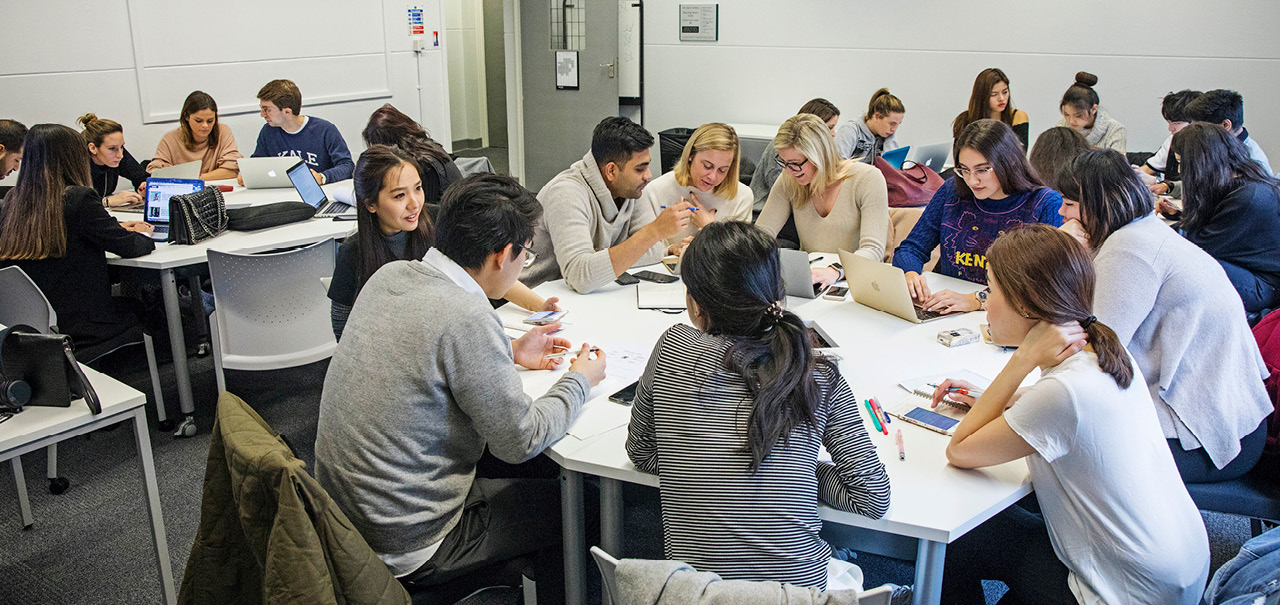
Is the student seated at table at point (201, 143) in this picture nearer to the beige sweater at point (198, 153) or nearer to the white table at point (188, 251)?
the beige sweater at point (198, 153)

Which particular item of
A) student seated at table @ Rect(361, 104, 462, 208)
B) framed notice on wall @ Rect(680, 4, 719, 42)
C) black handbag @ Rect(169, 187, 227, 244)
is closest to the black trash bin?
framed notice on wall @ Rect(680, 4, 719, 42)

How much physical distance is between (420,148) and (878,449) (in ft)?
9.57

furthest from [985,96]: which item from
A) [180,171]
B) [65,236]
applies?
[65,236]

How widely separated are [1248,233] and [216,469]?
326cm

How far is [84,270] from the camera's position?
3.38 metres

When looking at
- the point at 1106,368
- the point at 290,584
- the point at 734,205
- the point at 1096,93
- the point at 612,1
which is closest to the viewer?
the point at 290,584

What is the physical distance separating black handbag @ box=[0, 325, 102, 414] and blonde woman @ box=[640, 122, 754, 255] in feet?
6.34

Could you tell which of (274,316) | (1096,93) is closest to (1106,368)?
(274,316)

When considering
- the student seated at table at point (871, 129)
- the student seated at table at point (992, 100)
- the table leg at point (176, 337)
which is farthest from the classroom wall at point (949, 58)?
the table leg at point (176, 337)

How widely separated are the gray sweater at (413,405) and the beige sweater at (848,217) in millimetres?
1800

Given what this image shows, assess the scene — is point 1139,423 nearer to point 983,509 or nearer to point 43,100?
point 983,509

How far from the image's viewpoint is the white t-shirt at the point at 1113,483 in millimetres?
1630

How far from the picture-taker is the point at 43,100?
17.4 feet

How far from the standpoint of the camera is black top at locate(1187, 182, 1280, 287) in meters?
3.04
